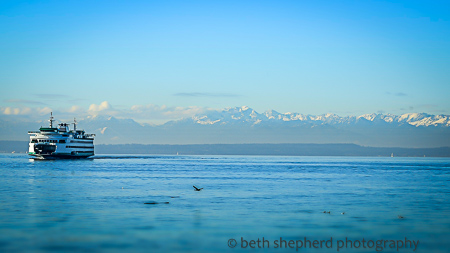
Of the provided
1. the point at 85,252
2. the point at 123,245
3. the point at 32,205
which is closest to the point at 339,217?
the point at 123,245

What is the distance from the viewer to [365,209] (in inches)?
1518

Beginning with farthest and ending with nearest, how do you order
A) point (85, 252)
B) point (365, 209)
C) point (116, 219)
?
point (365, 209) < point (116, 219) < point (85, 252)

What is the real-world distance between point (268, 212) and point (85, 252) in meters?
17.0

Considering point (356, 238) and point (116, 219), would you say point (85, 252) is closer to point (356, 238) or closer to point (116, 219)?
point (116, 219)
